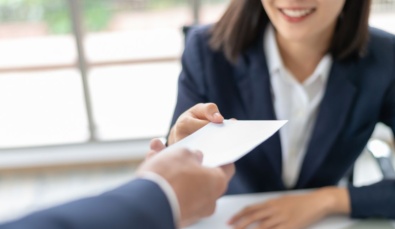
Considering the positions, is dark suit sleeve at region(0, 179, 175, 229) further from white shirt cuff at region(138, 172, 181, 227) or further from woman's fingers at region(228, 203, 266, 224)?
woman's fingers at region(228, 203, 266, 224)

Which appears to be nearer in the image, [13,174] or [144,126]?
[13,174]

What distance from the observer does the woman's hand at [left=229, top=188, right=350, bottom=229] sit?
953mm

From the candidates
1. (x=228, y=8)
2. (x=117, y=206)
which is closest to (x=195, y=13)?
(x=228, y=8)

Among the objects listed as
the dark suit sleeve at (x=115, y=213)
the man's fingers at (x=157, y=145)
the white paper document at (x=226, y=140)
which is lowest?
the man's fingers at (x=157, y=145)

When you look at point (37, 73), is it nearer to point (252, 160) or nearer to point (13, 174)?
point (13, 174)

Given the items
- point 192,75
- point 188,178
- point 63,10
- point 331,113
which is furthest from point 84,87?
point 188,178

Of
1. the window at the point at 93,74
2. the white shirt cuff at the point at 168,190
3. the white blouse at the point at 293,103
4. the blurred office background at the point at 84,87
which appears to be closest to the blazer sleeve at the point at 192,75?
the white blouse at the point at 293,103

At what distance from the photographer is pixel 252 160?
1145 mm

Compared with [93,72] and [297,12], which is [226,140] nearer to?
[297,12]

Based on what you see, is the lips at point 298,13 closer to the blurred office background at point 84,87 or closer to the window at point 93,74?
the blurred office background at point 84,87

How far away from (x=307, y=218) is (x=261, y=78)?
0.35 meters

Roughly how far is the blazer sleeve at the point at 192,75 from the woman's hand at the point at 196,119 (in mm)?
204

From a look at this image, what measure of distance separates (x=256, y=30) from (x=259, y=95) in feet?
0.59

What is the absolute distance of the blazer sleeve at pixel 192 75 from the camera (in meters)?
1.13
